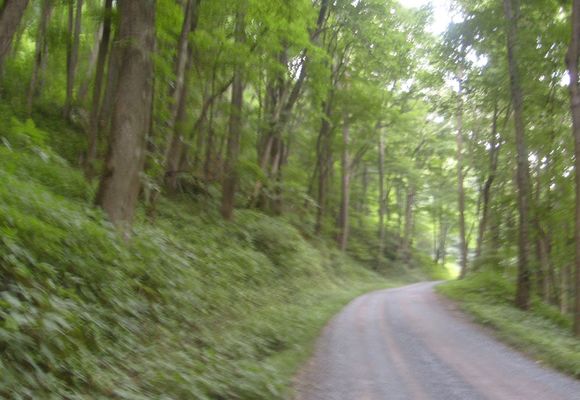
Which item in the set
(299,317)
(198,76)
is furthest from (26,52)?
(299,317)

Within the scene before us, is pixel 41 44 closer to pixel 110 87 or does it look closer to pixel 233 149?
pixel 110 87

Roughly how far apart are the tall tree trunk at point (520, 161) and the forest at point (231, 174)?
7cm

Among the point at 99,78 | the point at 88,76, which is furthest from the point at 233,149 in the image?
the point at 88,76

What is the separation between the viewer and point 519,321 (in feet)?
43.2

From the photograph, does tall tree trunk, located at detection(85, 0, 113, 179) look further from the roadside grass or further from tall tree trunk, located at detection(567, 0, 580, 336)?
tall tree trunk, located at detection(567, 0, 580, 336)

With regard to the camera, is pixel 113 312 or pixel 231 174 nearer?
pixel 113 312

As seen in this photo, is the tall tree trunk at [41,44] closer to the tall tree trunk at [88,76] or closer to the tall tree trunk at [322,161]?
the tall tree trunk at [88,76]

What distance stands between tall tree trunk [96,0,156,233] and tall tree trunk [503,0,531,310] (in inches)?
454

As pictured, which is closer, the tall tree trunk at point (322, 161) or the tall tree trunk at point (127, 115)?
the tall tree trunk at point (127, 115)

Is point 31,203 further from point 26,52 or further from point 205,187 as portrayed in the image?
point 26,52

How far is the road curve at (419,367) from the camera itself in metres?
7.00

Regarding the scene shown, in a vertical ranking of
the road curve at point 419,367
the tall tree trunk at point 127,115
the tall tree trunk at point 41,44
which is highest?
the tall tree trunk at point 41,44

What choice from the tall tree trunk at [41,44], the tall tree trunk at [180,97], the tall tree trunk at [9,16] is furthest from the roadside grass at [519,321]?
the tall tree trunk at [41,44]

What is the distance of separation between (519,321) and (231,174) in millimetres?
9929
